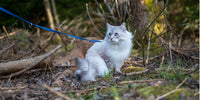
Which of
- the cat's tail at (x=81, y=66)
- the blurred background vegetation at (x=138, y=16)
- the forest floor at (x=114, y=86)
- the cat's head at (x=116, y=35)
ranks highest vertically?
the blurred background vegetation at (x=138, y=16)

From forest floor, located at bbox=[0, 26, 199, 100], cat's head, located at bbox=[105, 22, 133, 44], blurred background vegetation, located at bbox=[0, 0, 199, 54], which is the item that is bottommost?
forest floor, located at bbox=[0, 26, 199, 100]

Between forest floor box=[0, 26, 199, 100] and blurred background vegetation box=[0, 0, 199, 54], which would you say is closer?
forest floor box=[0, 26, 199, 100]

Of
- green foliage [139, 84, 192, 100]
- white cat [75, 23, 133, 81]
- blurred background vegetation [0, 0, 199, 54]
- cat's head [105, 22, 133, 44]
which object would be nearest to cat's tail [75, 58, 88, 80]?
white cat [75, 23, 133, 81]

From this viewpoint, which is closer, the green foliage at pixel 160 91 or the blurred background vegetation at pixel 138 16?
the green foliage at pixel 160 91

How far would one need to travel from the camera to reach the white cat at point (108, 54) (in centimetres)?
361

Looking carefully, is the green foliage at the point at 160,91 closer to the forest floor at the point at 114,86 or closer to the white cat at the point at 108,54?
the forest floor at the point at 114,86

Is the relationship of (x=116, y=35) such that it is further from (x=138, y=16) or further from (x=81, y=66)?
(x=138, y=16)

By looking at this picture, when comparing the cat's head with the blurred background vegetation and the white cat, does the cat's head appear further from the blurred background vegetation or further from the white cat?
the blurred background vegetation

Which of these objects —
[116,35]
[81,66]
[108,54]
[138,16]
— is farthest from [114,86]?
[138,16]

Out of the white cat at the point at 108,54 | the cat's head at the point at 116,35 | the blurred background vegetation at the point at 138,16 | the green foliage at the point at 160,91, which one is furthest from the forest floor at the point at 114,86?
the blurred background vegetation at the point at 138,16

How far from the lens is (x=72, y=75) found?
4.05 meters

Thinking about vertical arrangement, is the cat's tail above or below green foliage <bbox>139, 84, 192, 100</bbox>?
above

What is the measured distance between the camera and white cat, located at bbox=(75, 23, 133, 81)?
3.61 metres

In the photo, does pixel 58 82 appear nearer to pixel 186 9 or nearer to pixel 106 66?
pixel 106 66
